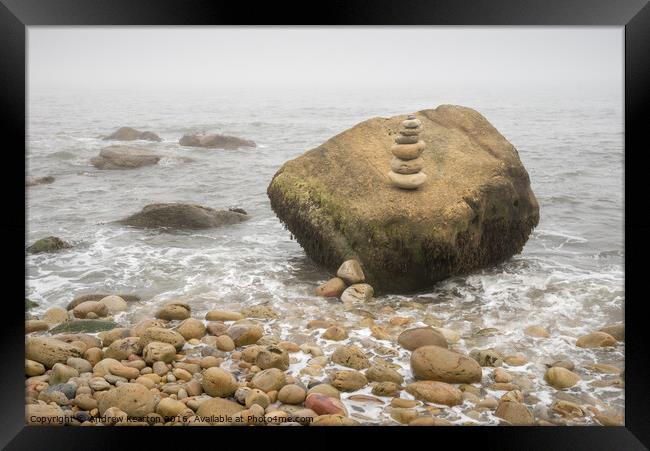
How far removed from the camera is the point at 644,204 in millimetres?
5742

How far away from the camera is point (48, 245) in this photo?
30.2 feet

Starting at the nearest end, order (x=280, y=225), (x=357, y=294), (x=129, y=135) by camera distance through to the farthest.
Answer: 1. (x=357, y=294)
2. (x=280, y=225)
3. (x=129, y=135)

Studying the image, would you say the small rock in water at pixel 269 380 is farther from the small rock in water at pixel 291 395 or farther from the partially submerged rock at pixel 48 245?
the partially submerged rock at pixel 48 245

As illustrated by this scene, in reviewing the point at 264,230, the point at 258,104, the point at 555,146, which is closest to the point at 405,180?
the point at 264,230

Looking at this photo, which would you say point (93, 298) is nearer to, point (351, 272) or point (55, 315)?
point (55, 315)

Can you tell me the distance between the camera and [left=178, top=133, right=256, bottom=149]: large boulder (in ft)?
46.1

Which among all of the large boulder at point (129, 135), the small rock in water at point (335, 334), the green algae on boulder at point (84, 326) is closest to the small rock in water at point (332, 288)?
the small rock in water at point (335, 334)

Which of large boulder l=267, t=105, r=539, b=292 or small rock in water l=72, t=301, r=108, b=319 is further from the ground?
large boulder l=267, t=105, r=539, b=292

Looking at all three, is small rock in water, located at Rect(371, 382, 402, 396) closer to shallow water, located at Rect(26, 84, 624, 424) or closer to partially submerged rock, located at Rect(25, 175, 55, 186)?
shallow water, located at Rect(26, 84, 624, 424)

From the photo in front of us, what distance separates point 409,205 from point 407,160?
2.16ft

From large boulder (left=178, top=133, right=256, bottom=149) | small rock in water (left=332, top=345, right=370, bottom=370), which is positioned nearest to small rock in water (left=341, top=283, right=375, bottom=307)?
small rock in water (left=332, top=345, right=370, bottom=370)

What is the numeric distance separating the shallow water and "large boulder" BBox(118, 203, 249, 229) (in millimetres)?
279

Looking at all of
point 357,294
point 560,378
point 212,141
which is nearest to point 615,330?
point 560,378

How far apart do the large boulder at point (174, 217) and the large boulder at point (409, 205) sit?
5.38 ft
